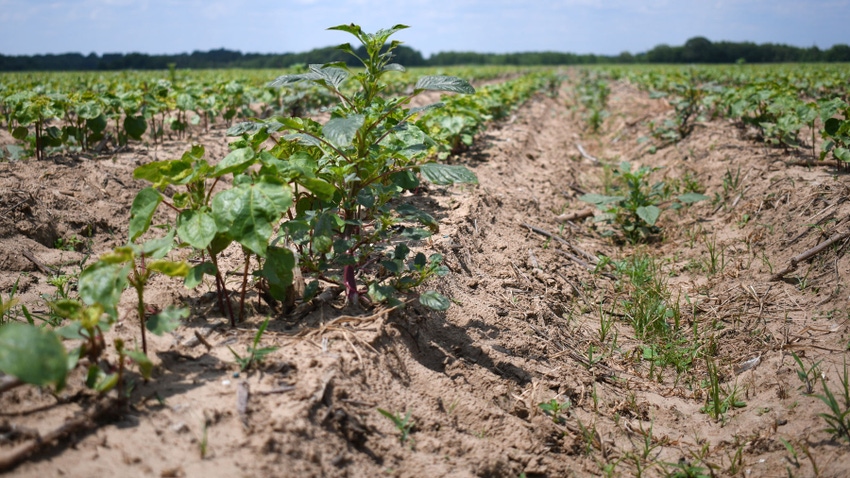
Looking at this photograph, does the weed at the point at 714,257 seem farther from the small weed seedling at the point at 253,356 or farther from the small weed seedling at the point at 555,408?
the small weed seedling at the point at 253,356

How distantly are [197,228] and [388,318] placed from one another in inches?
35.9

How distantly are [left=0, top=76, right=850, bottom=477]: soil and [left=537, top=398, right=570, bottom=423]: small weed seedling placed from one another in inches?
0.9

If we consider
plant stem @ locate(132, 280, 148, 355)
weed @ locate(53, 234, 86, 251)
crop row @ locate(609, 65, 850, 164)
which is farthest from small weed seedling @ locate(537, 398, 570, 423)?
crop row @ locate(609, 65, 850, 164)

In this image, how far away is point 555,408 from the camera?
2434mm

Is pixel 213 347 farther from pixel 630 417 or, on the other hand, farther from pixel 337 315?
pixel 630 417

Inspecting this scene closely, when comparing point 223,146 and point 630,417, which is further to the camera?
point 223,146

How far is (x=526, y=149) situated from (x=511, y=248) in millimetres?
3780

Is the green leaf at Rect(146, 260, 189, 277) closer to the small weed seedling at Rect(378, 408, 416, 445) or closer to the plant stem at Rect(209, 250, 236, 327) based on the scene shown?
the plant stem at Rect(209, 250, 236, 327)

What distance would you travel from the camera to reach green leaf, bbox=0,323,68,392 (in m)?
1.42

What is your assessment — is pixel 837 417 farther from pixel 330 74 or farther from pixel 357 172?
pixel 330 74

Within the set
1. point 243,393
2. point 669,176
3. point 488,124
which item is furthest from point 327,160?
point 488,124

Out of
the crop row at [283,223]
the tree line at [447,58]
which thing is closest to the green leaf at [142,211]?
the crop row at [283,223]

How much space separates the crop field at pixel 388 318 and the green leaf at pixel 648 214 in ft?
0.08

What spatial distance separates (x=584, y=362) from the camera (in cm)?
296
